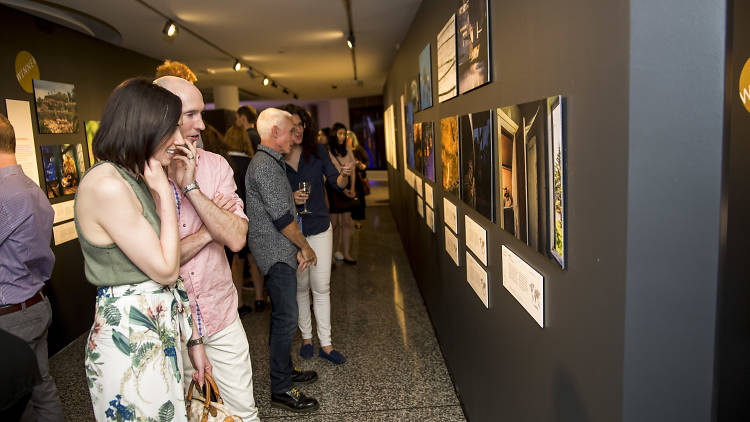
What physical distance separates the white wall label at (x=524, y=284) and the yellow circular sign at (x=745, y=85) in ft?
2.39

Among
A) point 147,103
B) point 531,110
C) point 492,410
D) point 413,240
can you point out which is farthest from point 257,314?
point 531,110

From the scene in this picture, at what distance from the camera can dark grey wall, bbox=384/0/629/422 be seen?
105 centimetres

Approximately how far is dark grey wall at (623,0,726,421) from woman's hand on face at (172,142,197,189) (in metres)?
1.39

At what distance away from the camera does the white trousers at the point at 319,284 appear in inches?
138

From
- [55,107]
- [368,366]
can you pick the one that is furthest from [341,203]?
[55,107]

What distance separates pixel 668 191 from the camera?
1.00 metres

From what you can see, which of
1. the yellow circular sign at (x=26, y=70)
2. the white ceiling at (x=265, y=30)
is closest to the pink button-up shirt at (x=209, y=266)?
the white ceiling at (x=265, y=30)

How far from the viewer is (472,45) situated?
224 cm

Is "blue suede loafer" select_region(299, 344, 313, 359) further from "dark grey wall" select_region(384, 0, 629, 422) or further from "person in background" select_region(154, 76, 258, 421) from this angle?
"dark grey wall" select_region(384, 0, 629, 422)

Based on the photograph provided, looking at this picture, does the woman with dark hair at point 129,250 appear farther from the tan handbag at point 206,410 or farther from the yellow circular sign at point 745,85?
the yellow circular sign at point 745,85

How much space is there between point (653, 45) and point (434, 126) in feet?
9.10

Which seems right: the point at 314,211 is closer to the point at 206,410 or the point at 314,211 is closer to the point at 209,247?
the point at 209,247

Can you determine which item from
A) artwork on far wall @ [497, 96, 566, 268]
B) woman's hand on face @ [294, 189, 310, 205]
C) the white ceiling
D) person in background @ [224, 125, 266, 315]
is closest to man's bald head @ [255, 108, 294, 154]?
woman's hand on face @ [294, 189, 310, 205]

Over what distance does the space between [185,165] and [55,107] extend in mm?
3649
